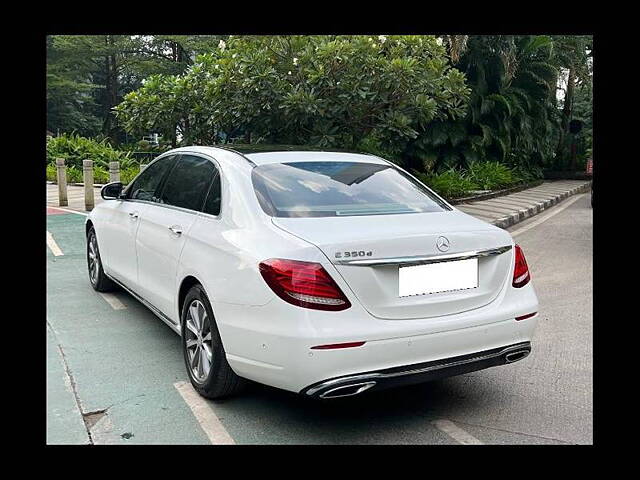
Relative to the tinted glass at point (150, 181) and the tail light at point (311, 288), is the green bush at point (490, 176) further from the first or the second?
the tail light at point (311, 288)

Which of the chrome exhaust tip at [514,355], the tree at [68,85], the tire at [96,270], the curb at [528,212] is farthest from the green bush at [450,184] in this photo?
the tree at [68,85]

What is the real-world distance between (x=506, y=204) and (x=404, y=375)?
480 inches

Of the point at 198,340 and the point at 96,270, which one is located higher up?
the point at 96,270

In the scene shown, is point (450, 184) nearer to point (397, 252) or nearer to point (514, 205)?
point (514, 205)

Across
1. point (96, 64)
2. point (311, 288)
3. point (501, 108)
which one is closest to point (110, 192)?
point (311, 288)

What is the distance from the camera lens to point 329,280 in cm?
293

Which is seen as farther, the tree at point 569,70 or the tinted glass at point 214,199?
the tree at point 569,70

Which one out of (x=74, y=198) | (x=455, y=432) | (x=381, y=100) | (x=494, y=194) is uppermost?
(x=381, y=100)

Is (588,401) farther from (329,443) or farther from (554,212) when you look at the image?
(554,212)

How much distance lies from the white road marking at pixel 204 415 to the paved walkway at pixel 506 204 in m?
8.03

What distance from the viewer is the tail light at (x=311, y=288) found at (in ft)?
9.55

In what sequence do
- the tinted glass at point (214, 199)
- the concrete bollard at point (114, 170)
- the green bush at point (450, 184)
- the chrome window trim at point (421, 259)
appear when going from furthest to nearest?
the green bush at point (450, 184)
the concrete bollard at point (114, 170)
the tinted glass at point (214, 199)
the chrome window trim at point (421, 259)

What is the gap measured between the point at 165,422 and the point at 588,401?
7.77ft

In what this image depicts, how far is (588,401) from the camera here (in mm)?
3631
